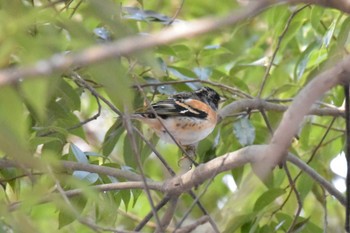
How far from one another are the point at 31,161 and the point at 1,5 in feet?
2.12

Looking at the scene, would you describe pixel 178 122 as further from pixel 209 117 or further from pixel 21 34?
pixel 21 34

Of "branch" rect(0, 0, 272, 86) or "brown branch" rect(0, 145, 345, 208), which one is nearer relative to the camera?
"branch" rect(0, 0, 272, 86)

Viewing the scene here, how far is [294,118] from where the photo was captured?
6.46 ft

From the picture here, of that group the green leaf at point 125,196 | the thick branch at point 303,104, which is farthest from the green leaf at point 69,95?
the thick branch at point 303,104

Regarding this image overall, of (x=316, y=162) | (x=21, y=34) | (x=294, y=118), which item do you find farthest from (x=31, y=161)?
(x=316, y=162)

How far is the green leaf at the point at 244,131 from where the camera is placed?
4.05 meters

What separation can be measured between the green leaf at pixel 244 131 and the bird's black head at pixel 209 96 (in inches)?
30.8

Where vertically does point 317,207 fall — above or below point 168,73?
below

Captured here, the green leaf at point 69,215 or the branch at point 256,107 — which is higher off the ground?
the branch at point 256,107

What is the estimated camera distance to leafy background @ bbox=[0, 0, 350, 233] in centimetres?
196

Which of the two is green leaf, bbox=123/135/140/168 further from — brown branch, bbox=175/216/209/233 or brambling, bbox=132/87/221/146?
brown branch, bbox=175/216/209/233

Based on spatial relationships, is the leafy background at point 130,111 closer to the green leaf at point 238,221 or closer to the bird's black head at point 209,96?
the green leaf at point 238,221

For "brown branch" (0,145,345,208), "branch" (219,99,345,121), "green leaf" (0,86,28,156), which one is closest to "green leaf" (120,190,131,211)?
"brown branch" (0,145,345,208)

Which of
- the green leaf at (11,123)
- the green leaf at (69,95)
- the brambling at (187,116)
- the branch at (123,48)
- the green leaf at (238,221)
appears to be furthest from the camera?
the brambling at (187,116)
